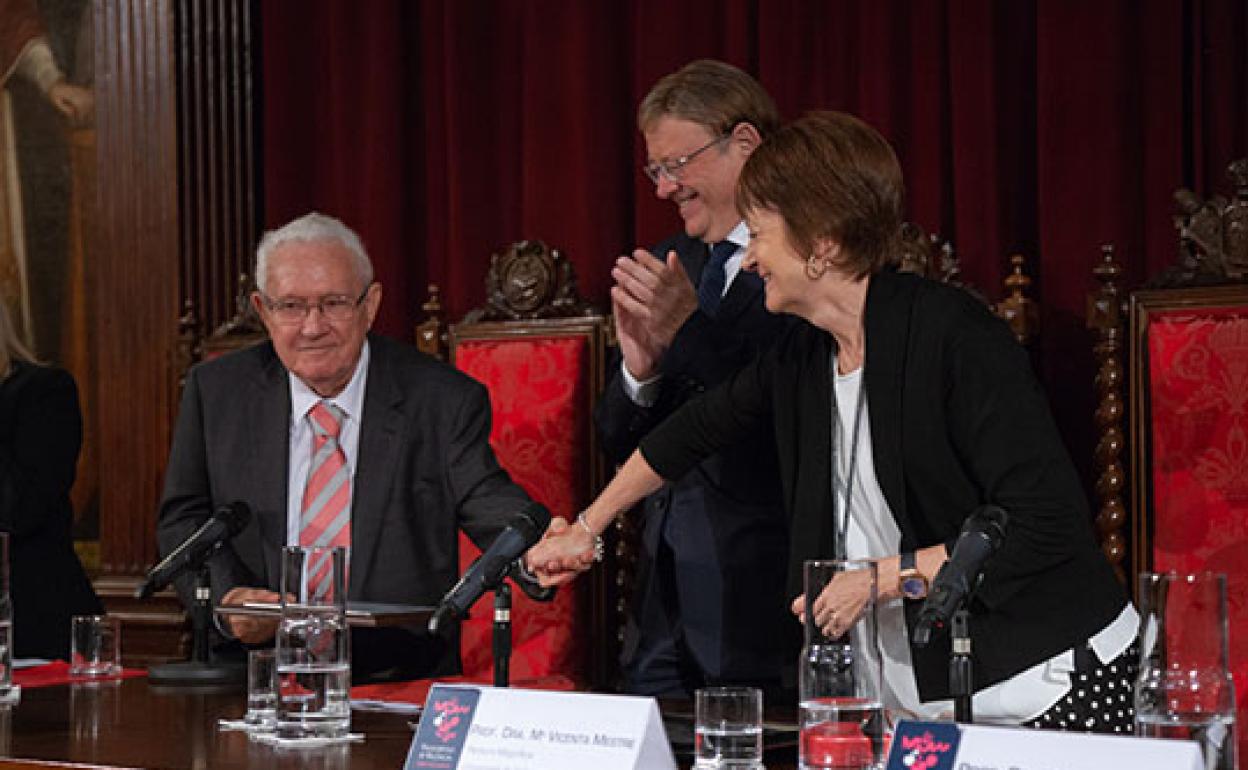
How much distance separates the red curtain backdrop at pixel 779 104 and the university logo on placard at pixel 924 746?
1953 mm

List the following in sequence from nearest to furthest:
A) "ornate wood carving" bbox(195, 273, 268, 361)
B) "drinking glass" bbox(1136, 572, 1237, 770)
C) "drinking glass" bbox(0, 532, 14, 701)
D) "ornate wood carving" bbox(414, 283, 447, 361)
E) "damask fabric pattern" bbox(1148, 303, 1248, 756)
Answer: "drinking glass" bbox(1136, 572, 1237, 770) → "drinking glass" bbox(0, 532, 14, 701) → "damask fabric pattern" bbox(1148, 303, 1248, 756) → "ornate wood carving" bbox(414, 283, 447, 361) → "ornate wood carving" bbox(195, 273, 268, 361)

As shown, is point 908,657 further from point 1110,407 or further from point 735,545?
point 1110,407

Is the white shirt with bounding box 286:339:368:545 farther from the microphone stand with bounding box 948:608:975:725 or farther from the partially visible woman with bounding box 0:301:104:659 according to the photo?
the microphone stand with bounding box 948:608:975:725

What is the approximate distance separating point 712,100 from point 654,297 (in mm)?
346

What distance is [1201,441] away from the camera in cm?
290

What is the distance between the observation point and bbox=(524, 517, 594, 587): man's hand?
7.49 feet

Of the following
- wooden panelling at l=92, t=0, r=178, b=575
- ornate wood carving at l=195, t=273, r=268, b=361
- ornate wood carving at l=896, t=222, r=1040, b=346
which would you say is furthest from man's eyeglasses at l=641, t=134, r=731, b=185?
wooden panelling at l=92, t=0, r=178, b=575

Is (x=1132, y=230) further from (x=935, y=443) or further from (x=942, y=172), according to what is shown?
(x=935, y=443)

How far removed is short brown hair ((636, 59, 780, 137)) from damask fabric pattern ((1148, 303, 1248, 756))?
0.81m

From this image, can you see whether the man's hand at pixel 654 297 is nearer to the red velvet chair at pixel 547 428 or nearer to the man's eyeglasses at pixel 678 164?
the man's eyeglasses at pixel 678 164

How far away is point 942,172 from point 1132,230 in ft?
1.36

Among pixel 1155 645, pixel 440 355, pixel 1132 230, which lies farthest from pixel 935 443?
pixel 440 355

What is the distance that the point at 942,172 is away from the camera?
354 cm

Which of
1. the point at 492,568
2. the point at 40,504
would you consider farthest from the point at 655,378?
the point at 40,504
